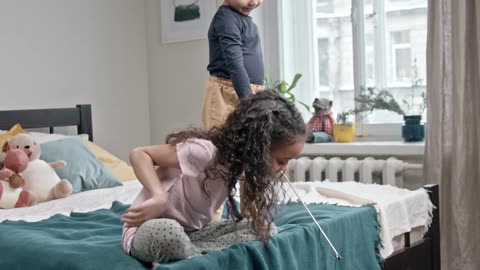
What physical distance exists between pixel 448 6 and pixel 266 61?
1.06m

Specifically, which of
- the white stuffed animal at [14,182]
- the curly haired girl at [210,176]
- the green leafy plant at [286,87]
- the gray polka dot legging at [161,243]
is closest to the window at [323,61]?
the green leafy plant at [286,87]

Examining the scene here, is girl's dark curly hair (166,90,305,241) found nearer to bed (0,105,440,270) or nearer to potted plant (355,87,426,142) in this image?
bed (0,105,440,270)

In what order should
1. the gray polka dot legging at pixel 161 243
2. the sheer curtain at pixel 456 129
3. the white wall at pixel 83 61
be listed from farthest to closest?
the white wall at pixel 83 61, the sheer curtain at pixel 456 129, the gray polka dot legging at pixel 161 243

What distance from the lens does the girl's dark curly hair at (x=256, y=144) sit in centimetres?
138

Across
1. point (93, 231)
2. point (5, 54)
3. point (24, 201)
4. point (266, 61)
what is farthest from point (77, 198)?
point (266, 61)

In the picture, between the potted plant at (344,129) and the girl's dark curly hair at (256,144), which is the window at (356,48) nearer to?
the potted plant at (344,129)

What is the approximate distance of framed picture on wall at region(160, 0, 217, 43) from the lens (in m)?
3.38

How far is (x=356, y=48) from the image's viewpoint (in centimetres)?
311

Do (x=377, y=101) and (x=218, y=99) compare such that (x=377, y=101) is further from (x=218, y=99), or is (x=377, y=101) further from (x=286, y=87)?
(x=218, y=99)

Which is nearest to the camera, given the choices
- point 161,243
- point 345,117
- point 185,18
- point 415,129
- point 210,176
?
point 161,243

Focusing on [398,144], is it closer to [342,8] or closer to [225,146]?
[342,8]

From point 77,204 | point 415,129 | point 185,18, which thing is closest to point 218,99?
point 77,204

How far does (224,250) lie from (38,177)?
132cm

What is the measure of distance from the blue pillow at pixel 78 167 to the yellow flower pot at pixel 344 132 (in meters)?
1.11
